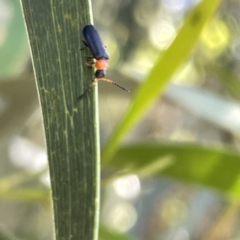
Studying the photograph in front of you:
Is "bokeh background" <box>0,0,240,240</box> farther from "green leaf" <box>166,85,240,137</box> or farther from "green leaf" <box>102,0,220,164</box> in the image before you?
"green leaf" <box>102,0,220,164</box>

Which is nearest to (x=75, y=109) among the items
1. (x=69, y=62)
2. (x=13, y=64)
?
(x=69, y=62)

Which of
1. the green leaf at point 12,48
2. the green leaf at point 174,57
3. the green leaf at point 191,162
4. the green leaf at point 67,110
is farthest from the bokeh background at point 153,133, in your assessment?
the green leaf at point 67,110

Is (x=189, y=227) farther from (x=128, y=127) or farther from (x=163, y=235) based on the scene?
(x=128, y=127)

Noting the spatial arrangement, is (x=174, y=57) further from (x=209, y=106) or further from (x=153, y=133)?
(x=153, y=133)

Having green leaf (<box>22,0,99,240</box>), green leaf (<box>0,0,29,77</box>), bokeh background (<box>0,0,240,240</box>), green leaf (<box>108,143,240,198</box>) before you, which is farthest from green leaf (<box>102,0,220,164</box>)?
bokeh background (<box>0,0,240,240</box>)

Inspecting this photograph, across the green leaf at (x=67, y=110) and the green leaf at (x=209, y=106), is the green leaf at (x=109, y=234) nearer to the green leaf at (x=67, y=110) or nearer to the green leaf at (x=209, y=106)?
the green leaf at (x=209, y=106)

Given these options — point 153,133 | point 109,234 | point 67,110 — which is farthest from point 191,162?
point 153,133
